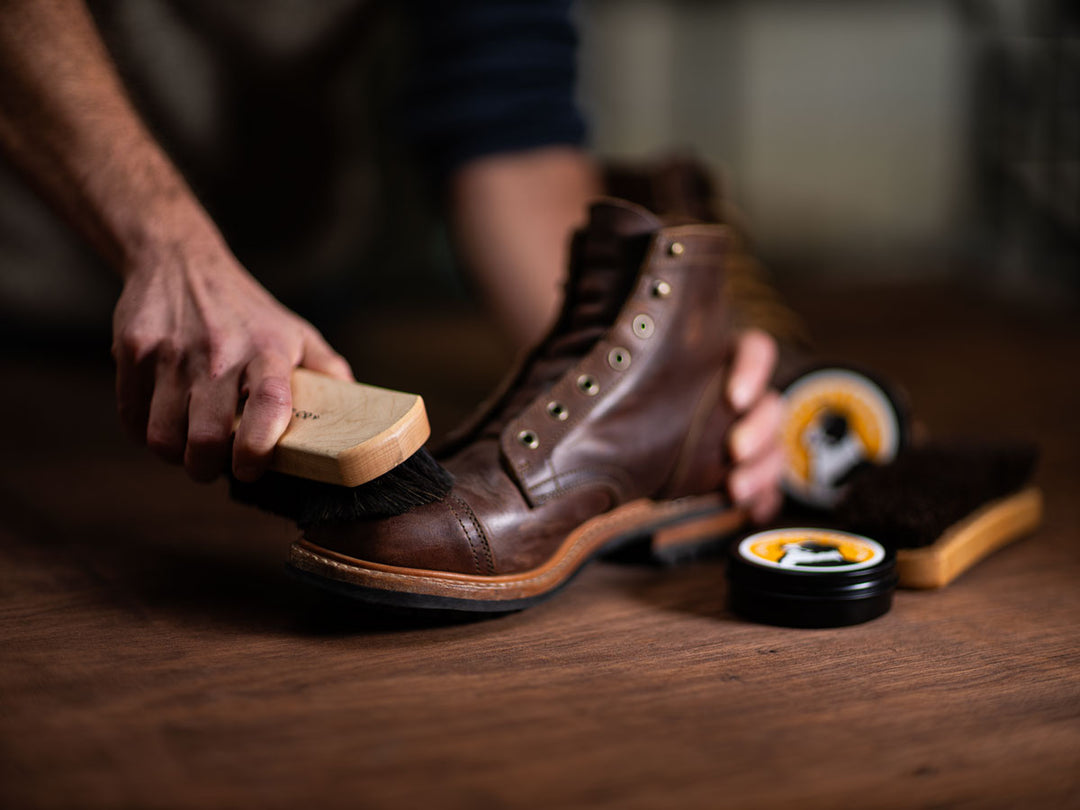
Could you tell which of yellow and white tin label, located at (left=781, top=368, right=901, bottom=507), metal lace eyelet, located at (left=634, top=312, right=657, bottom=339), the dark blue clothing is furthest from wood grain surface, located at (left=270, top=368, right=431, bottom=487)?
the dark blue clothing

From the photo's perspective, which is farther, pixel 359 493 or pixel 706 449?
pixel 706 449

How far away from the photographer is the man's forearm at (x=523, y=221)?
165cm

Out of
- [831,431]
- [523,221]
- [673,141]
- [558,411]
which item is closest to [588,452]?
[558,411]

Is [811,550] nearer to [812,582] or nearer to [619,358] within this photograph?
[812,582]

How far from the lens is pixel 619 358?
3.38ft

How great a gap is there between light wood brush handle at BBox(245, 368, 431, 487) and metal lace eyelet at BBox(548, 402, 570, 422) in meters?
0.16

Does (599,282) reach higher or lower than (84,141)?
lower

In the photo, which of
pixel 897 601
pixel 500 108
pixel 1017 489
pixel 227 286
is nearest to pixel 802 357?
pixel 1017 489

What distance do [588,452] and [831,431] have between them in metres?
0.40

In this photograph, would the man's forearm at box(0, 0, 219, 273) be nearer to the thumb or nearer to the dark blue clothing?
the thumb

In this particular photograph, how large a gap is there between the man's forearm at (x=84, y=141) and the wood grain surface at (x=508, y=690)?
0.35 meters

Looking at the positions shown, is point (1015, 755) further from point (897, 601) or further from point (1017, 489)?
point (1017, 489)

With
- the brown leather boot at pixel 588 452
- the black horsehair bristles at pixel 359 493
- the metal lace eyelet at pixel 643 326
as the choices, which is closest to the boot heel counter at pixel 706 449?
the brown leather boot at pixel 588 452

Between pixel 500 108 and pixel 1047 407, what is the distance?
1.12 m
